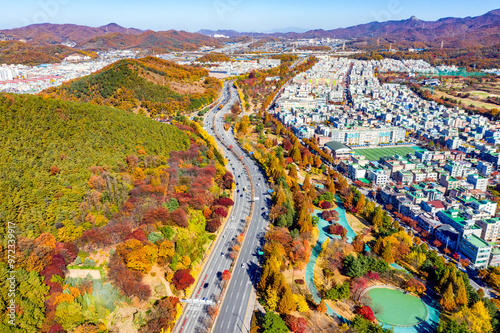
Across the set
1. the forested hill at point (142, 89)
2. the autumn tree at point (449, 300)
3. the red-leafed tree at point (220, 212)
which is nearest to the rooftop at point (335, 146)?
the red-leafed tree at point (220, 212)

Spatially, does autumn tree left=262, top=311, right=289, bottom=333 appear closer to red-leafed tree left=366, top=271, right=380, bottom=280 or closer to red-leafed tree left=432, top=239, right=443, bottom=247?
red-leafed tree left=366, top=271, right=380, bottom=280

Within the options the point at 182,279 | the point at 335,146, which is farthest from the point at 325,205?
the point at 182,279

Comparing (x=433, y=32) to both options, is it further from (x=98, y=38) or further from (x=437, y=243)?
(x=437, y=243)

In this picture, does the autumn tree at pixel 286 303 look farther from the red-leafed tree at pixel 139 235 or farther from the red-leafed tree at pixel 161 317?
the red-leafed tree at pixel 139 235

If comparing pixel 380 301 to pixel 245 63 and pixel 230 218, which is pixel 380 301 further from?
pixel 245 63

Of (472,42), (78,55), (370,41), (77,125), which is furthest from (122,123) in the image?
(370,41)
